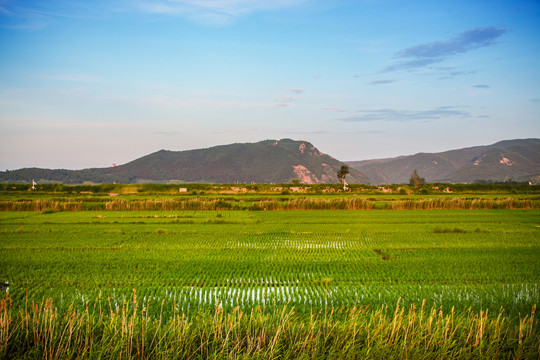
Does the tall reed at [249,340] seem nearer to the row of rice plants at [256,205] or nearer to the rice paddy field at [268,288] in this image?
the rice paddy field at [268,288]

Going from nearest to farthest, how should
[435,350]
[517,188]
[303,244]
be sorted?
[435,350]
[303,244]
[517,188]

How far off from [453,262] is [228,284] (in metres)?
8.64

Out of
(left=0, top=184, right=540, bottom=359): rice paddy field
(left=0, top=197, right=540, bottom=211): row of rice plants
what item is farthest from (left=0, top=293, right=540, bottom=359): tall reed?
(left=0, top=197, right=540, bottom=211): row of rice plants

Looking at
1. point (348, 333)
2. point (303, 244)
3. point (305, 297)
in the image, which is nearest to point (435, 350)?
point (348, 333)

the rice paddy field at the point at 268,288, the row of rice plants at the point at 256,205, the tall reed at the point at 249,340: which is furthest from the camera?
the row of rice plants at the point at 256,205

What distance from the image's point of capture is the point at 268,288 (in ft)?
36.0

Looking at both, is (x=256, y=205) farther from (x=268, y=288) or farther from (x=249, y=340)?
(x=249, y=340)

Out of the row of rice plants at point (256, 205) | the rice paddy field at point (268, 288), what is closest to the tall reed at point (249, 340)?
the rice paddy field at point (268, 288)

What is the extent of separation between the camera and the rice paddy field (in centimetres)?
588

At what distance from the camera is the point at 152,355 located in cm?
574

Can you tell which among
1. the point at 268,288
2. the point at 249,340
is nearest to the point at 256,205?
the point at 268,288

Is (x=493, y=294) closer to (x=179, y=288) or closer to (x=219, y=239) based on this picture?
(x=179, y=288)

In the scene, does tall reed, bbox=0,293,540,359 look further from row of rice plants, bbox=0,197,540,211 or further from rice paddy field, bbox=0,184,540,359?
row of rice plants, bbox=0,197,540,211

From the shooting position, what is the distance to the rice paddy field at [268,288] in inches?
231
